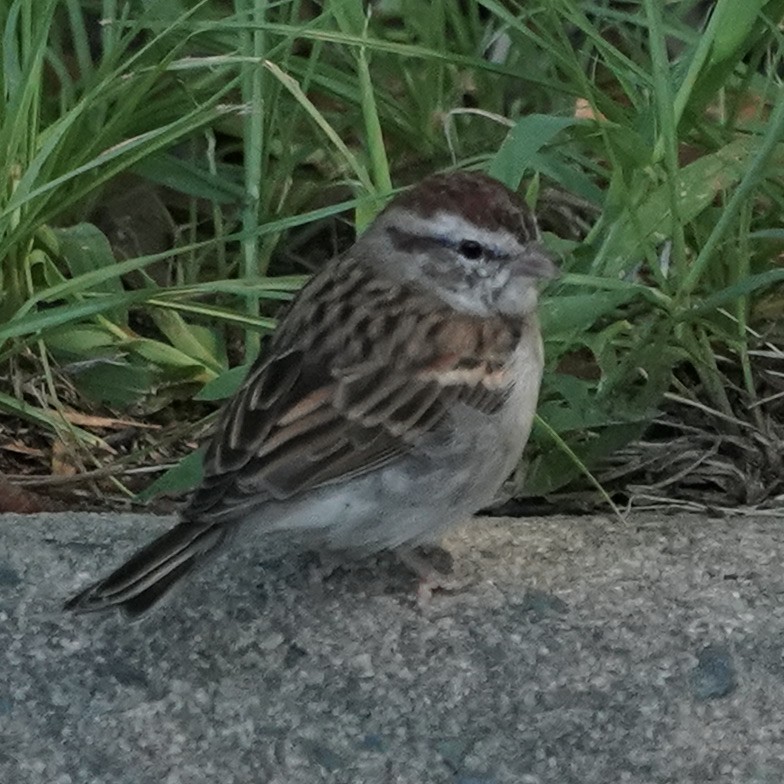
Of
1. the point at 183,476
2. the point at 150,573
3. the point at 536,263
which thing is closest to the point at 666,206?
the point at 536,263

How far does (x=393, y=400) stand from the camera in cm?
342

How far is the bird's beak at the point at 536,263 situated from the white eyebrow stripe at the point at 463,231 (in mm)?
20

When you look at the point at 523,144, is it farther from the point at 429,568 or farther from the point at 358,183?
the point at 429,568

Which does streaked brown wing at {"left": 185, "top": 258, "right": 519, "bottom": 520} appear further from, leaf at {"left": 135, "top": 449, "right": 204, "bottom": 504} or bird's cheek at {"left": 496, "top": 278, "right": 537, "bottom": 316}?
leaf at {"left": 135, "top": 449, "right": 204, "bottom": 504}

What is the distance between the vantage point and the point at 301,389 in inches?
134

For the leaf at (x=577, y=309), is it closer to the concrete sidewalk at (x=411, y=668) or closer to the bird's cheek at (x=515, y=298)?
the bird's cheek at (x=515, y=298)

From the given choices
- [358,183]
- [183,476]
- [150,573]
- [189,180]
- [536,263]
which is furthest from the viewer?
[189,180]

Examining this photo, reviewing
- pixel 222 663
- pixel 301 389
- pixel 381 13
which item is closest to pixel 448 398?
pixel 301 389

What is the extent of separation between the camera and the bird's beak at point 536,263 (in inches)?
139

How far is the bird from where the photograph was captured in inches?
130

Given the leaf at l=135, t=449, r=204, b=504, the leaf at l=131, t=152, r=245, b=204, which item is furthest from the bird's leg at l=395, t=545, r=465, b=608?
the leaf at l=131, t=152, r=245, b=204

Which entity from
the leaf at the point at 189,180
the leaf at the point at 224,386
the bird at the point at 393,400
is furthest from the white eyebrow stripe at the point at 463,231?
the leaf at the point at 189,180

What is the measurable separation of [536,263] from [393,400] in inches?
15.1

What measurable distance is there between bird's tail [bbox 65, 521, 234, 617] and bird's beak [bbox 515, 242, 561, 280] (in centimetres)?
77
